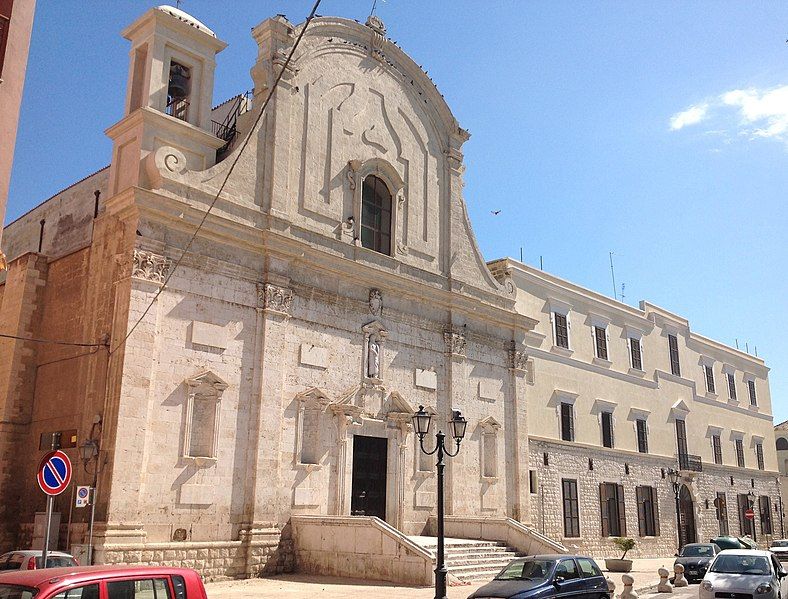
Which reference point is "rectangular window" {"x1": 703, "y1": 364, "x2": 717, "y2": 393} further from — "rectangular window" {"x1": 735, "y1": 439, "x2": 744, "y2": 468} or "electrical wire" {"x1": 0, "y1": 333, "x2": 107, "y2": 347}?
"electrical wire" {"x1": 0, "y1": 333, "x2": 107, "y2": 347}

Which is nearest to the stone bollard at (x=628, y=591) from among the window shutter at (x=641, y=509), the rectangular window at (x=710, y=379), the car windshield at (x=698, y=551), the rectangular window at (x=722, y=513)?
the car windshield at (x=698, y=551)

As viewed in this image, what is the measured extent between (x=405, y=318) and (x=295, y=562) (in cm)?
828

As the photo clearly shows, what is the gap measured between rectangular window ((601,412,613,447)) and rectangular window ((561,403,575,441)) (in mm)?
2466

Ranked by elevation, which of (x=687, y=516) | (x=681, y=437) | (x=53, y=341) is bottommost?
(x=687, y=516)

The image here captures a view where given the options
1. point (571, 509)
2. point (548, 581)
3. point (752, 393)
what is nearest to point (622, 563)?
point (571, 509)

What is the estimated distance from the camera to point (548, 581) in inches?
516

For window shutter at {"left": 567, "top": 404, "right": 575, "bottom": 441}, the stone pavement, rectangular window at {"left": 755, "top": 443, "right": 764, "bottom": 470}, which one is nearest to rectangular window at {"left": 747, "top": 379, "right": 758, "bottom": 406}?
rectangular window at {"left": 755, "top": 443, "right": 764, "bottom": 470}

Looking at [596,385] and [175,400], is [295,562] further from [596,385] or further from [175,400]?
[596,385]

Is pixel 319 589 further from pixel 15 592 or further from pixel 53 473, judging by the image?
pixel 15 592

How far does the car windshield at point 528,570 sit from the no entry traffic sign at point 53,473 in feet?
24.9

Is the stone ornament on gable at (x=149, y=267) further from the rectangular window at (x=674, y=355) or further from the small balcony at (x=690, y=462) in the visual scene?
the rectangular window at (x=674, y=355)

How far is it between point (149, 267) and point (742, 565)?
14.6 metres

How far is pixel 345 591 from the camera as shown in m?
16.7

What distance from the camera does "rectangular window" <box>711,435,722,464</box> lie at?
42.0m
